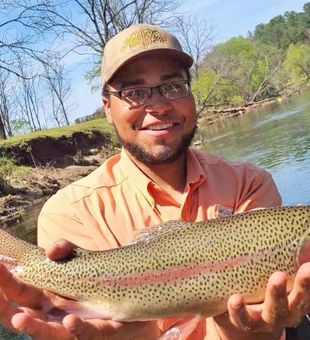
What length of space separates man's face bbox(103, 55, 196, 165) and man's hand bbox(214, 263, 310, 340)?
120 cm

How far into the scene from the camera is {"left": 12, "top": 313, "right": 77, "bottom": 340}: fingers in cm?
221

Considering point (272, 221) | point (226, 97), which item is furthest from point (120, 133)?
point (226, 97)

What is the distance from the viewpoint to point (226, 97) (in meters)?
68.1

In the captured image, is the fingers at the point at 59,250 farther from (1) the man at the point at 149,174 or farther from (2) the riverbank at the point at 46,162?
(2) the riverbank at the point at 46,162

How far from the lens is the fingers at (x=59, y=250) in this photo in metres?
2.82

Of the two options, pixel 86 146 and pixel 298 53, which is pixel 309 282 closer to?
pixel 86 146

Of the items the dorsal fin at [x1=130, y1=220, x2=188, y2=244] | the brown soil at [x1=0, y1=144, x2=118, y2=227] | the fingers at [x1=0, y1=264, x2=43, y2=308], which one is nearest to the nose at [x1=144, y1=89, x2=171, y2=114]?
the dorsal fin at [x1=130, y1=220, x2=188, y2=244]

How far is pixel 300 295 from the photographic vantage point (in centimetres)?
252

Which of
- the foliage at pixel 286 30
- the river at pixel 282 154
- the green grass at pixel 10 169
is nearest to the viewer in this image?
the river at pixel 282 154

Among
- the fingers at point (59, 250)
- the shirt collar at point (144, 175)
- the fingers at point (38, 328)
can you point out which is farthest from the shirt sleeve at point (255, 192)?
the fingers at point (38, 328)

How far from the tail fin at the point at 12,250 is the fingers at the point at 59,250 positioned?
0.74 feet

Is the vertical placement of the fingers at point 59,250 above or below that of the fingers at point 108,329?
above

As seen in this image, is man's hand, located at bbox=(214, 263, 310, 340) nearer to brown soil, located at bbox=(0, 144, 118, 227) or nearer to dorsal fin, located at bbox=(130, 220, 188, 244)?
dorsal fin, located at bbox=(130, 220, 188, 244)

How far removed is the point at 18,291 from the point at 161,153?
1361 mm
